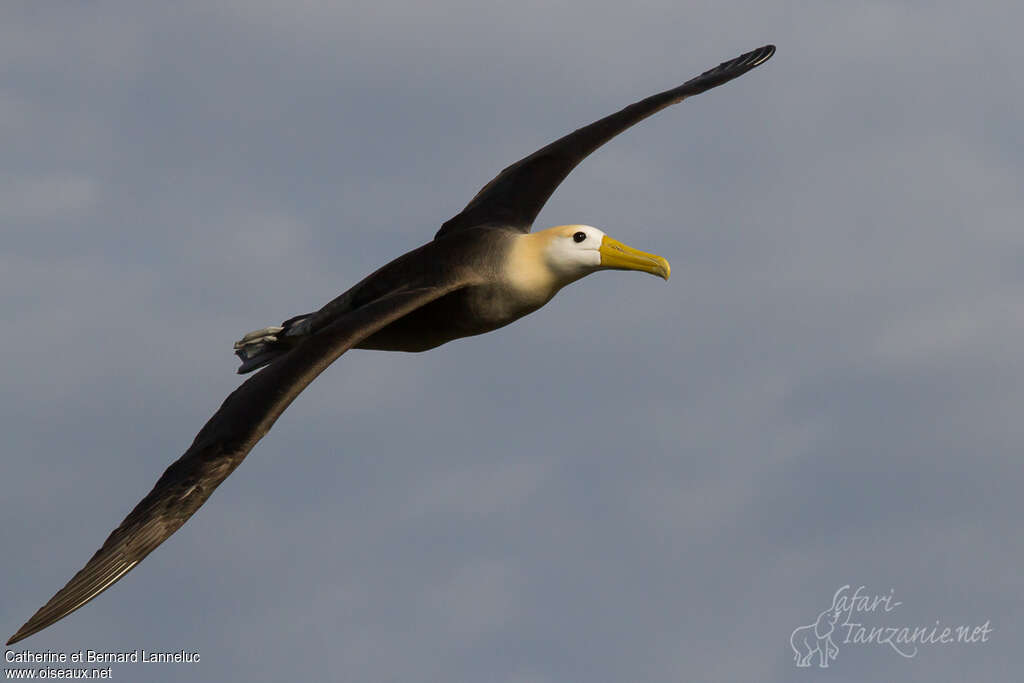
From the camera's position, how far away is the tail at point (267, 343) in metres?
17.3

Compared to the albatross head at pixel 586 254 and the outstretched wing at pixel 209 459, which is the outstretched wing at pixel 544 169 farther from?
the outstretched wing at pixel 209 459

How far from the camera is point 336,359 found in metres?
15.0

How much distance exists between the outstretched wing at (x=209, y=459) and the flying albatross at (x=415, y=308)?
11 mm

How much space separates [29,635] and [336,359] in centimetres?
373

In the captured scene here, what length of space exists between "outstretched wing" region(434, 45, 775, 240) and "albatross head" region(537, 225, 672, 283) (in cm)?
134

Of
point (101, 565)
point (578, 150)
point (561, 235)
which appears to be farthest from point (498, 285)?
point (101, 565)

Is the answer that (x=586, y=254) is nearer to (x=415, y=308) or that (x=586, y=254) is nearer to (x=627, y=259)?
(x=627, y=259)

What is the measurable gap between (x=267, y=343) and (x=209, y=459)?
10.8ft

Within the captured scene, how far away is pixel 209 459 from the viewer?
47.0 ft

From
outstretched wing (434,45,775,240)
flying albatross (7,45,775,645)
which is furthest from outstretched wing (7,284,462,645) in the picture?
outstretched wing (434,45,775,240)

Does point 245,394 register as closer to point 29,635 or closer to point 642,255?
point 29,635

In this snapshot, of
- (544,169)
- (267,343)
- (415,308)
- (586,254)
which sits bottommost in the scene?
(415,308)

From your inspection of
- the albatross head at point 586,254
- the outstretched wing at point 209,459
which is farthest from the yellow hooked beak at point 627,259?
the outstretched wing at point 209,459

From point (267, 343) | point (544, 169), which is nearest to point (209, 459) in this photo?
point (267, 343)
